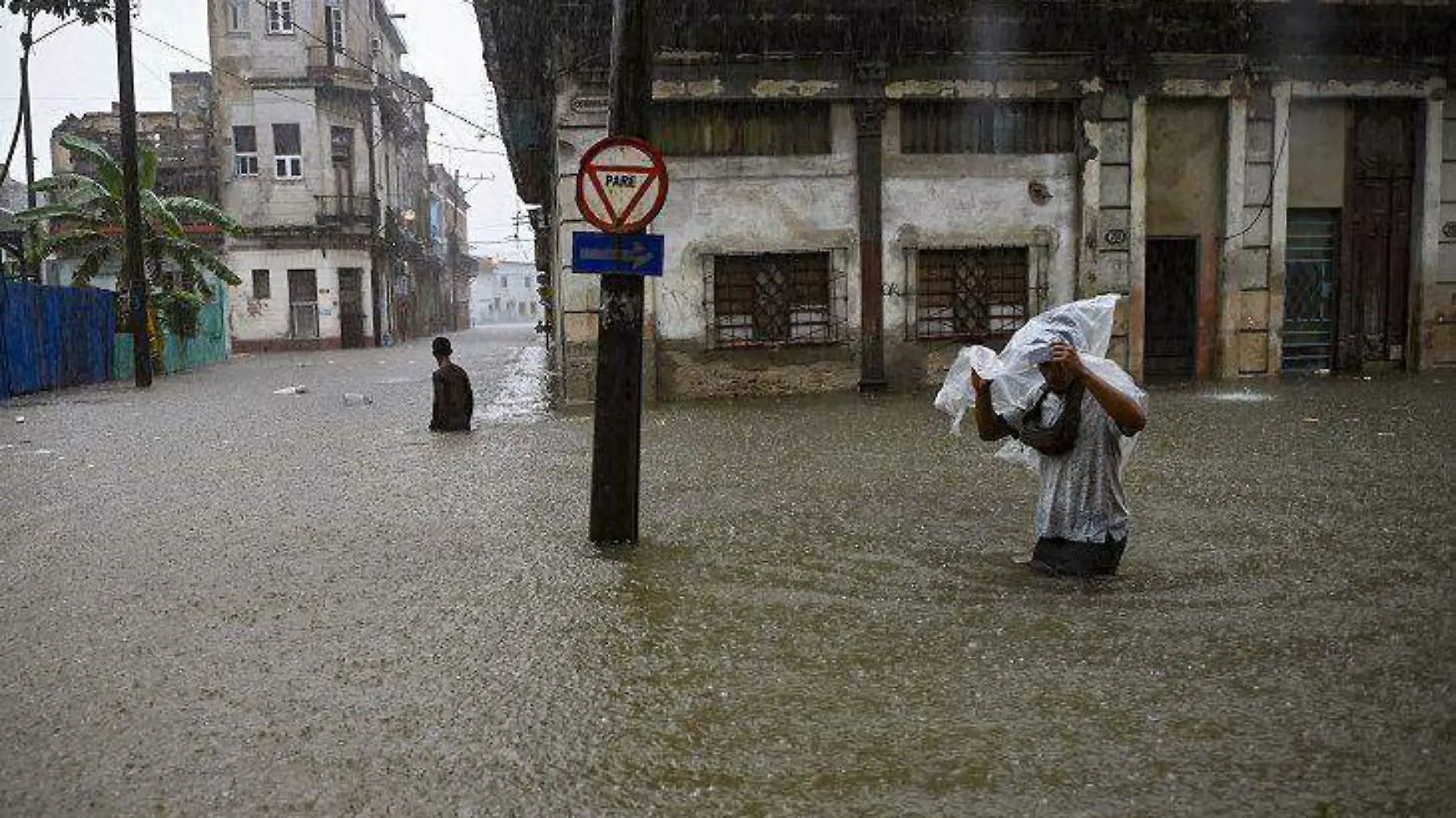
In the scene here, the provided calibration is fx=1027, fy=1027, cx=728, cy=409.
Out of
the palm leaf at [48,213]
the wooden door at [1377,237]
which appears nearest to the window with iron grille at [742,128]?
A: the wooden door at [1377,237]

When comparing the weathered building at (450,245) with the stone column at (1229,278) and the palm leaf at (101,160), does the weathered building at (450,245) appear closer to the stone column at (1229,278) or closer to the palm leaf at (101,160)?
the palm leaf at (101,160)

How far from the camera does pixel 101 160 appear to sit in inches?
856

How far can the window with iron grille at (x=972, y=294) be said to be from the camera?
1445cm

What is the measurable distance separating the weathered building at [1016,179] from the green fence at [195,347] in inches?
474

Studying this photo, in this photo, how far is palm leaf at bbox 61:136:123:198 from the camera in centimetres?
2138

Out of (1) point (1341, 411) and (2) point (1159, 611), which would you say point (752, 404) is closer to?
(1) point (1341, 411)

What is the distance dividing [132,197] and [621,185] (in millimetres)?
16680

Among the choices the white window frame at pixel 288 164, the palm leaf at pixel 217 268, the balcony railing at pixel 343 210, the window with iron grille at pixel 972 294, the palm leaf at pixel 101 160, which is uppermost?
the white window frame at pixel 288 164

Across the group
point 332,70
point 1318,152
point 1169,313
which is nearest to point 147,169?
point 332,70

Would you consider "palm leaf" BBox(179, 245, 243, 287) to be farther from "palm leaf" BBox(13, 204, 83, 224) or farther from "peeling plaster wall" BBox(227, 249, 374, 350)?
"peeling plaster wall" BBox(227, 249, 374, 350)

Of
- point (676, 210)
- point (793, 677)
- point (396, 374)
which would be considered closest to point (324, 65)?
point (396, 374)

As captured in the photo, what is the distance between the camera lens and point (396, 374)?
2155 centimetres

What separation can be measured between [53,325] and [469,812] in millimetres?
19697

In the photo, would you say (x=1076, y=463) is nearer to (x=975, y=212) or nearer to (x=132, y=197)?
(x=975, y=212)
